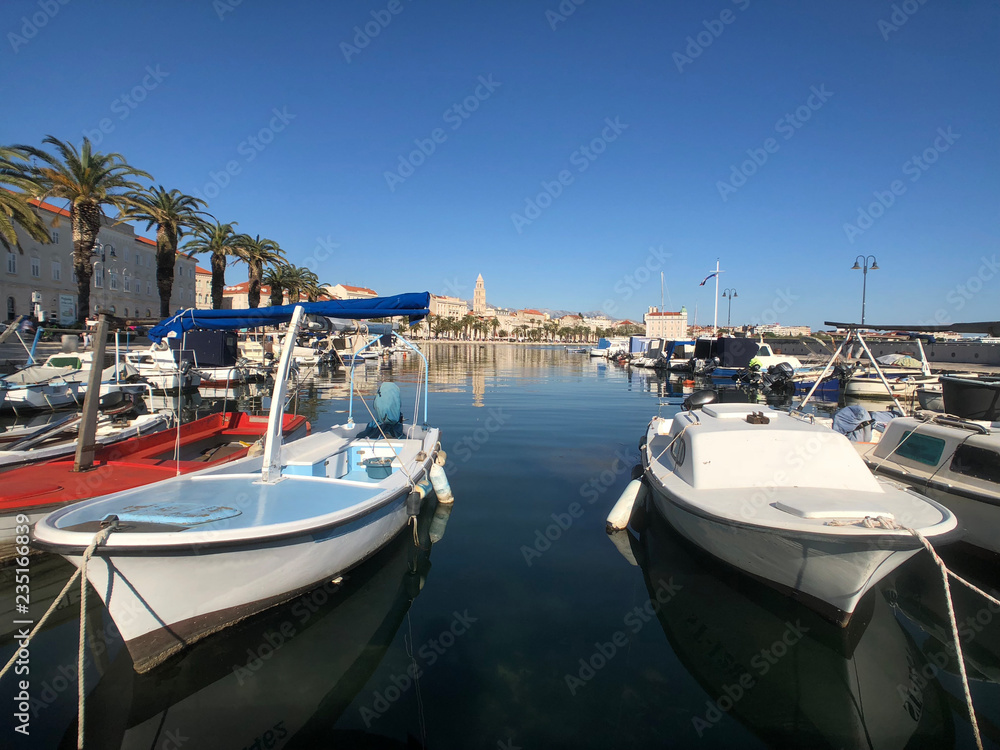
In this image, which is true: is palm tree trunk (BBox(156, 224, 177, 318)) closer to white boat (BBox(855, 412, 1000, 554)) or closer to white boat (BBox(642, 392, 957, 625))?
white boat (BBox(642, 392, 957, 625))

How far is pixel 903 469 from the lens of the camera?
8930 millimetres

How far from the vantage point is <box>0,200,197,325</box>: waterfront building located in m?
48.0

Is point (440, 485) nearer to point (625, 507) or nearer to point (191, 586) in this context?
point (625, 507)

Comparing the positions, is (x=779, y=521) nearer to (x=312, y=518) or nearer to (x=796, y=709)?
(x=796, y=709)

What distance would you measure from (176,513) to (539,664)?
13.4 feet

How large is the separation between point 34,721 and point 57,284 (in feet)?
214

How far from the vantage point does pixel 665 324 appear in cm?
14425

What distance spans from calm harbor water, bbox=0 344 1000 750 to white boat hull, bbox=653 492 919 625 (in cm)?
45

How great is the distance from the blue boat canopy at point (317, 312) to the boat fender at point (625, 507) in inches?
190

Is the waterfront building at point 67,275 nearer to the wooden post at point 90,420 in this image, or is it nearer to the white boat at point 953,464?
the wooden post at point 90,420

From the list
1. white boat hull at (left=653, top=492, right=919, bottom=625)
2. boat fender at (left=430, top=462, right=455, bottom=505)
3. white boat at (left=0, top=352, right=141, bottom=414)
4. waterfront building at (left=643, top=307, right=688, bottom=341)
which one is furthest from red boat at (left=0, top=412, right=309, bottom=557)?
waterfront building at (left=643, top=307, right=688, bottom=341)

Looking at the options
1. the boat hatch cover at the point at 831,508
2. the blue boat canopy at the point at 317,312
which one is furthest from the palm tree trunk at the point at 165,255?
the boat hatch cover at the point at 831,508

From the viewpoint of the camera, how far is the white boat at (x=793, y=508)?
5426mm

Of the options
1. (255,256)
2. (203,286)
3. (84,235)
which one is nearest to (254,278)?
(255,256)
